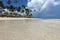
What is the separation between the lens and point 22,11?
27.9 metres

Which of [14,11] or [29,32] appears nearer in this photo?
[29,32]

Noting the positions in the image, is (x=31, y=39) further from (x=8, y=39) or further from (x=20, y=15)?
(x=20, y=15)

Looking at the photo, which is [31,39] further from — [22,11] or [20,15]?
[22,11]

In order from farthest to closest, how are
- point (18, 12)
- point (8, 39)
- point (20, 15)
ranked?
point (18, 12) → point (20, 15) → point (8, 39)

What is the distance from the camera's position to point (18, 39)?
444 centimetres

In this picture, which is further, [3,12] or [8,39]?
[3,12]

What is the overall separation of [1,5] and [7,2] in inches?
73.0

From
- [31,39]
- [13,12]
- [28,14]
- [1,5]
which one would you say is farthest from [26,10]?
[31,39]

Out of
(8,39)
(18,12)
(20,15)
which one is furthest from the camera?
(18,12)

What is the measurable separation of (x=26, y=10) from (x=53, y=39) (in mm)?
22463

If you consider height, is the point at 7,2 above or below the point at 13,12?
above

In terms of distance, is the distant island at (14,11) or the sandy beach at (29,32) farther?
the distant island at (14,11)

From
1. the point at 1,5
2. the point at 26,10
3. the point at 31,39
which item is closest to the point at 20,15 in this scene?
the point at 26,10

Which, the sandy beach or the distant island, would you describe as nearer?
the sandy beach
